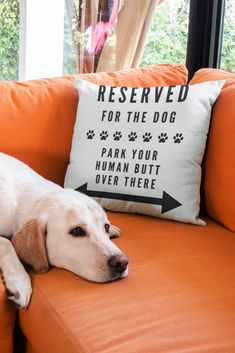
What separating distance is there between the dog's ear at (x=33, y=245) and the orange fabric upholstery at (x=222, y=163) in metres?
0.65

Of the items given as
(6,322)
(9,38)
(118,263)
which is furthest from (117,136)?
(9,38)

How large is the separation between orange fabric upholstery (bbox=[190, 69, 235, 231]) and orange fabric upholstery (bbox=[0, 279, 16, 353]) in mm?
781

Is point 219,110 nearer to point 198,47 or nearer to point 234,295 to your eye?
point 234,295

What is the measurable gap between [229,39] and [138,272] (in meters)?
1.80

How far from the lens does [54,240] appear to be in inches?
52.9

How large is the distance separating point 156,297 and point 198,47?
A: 6.62ft

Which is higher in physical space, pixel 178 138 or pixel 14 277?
pixel 178 138

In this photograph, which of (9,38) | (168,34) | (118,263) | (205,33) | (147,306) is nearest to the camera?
(147,306)

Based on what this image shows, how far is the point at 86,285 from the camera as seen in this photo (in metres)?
1.24

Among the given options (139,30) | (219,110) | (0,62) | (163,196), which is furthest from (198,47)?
(0,62)

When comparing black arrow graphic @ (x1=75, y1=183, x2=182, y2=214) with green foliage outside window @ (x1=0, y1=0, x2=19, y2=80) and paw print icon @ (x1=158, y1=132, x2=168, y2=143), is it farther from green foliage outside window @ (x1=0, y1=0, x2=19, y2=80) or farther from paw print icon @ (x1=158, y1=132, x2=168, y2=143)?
green foliage outside window @ (x1=0, y1=0, x2=19, y2=80)

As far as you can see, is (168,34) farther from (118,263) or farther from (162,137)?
(118,263)

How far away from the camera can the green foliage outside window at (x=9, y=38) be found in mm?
3883

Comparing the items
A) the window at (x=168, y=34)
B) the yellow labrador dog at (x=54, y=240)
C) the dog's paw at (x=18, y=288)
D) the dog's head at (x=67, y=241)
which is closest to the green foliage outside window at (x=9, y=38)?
the window at (x=168, y=34)
